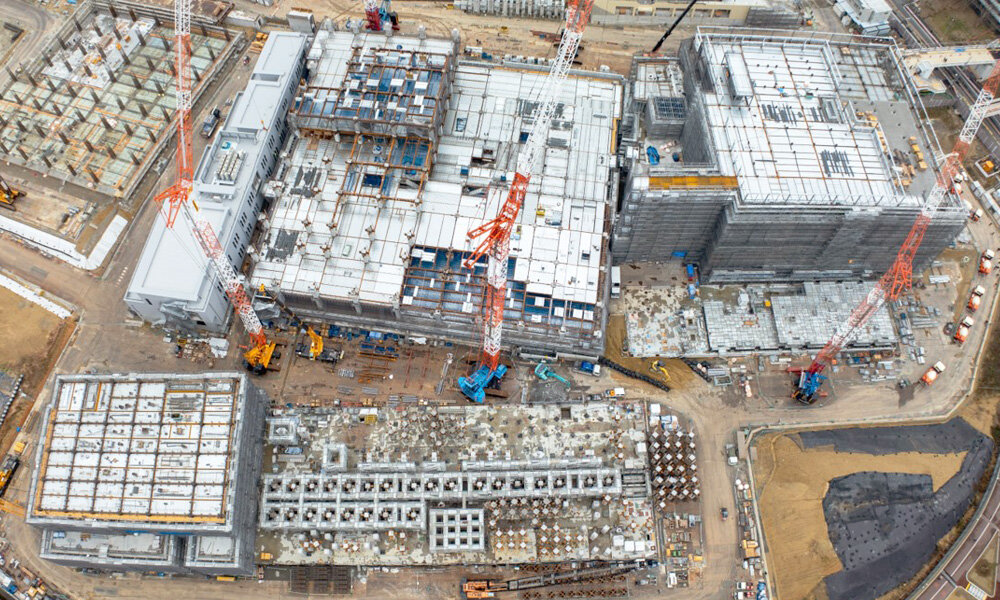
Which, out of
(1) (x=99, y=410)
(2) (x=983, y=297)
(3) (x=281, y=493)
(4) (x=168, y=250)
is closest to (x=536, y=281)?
(3) (x=281, y=493)

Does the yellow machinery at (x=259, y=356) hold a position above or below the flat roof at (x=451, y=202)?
below

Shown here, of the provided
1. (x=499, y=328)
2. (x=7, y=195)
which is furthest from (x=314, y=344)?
(x=7, y=195)

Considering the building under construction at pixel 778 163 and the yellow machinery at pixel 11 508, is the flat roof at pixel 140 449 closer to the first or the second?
the yellow machinery at pixel 11 508

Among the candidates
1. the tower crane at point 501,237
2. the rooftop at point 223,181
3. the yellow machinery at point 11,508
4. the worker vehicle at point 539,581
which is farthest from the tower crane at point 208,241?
the worker vehicle at point 539,581

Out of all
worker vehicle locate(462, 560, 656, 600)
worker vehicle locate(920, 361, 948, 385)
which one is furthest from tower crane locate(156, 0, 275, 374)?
worker vehicle locate(920, 361, 948, 385)

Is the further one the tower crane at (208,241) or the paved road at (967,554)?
the tower crane at (208,241)

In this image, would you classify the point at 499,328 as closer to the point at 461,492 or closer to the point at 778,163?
the point at 461,492
